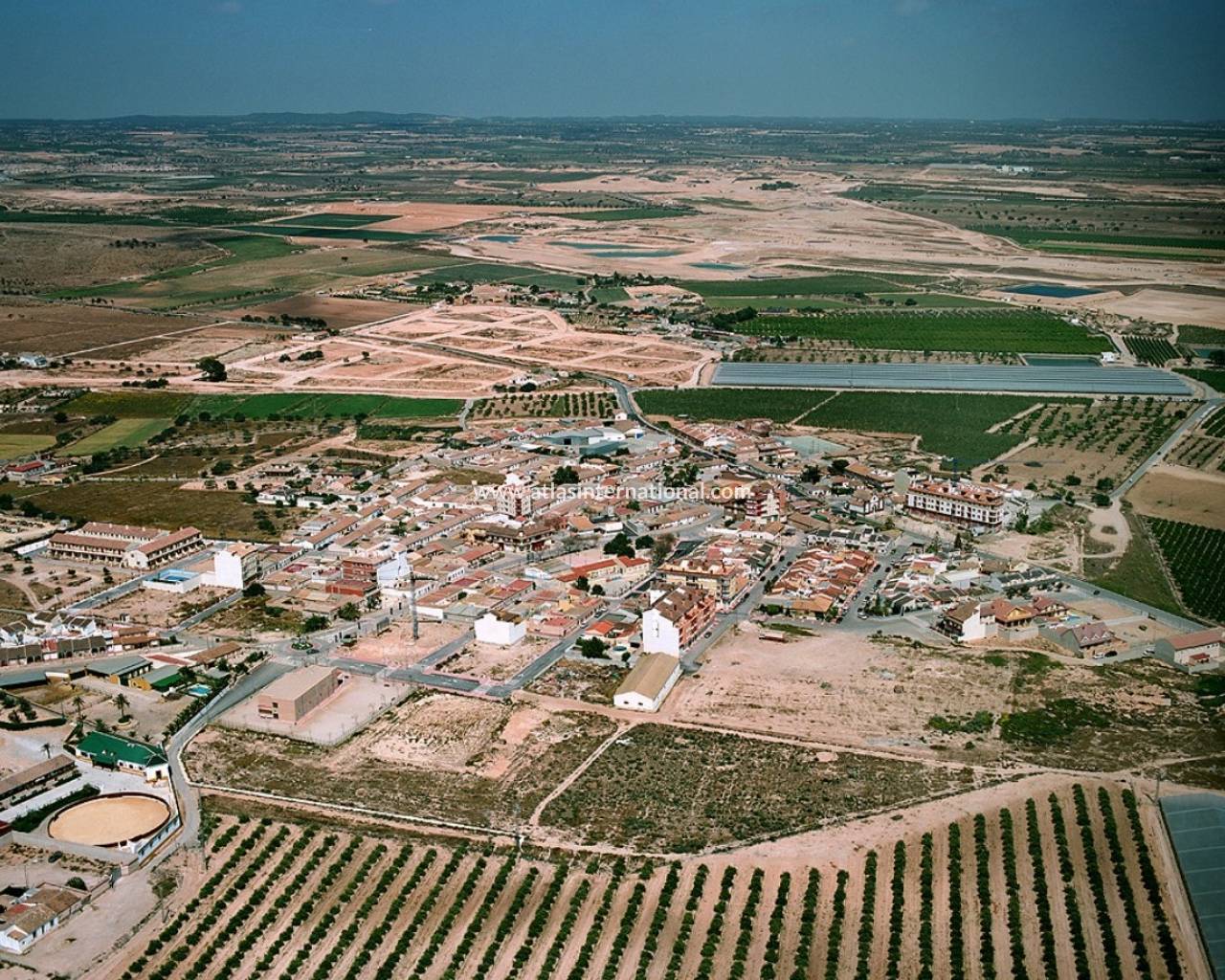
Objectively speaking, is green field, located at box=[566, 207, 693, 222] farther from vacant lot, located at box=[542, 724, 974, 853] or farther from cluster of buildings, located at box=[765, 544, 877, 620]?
vacant lot, located at box=[542, 724, 974, 853]

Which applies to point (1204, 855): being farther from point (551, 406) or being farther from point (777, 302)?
point (777, 302)

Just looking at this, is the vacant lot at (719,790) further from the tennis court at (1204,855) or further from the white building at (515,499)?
the white building at (515,499)

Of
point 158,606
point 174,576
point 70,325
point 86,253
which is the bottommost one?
point 70,325

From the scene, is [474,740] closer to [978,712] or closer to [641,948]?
[641,948]

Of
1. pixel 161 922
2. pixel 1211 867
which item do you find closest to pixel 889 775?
pixel 1211 867

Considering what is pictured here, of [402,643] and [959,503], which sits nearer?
[402,643]

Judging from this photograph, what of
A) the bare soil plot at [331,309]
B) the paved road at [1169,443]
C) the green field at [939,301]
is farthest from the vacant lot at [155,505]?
the green field at [939,301]

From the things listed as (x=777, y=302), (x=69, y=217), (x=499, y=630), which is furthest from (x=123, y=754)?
(x=69, y=217)

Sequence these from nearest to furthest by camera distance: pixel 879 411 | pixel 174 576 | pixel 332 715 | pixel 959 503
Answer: pixel 332 715, pixel 174 576, pixel 959 503, pixel 879 411
